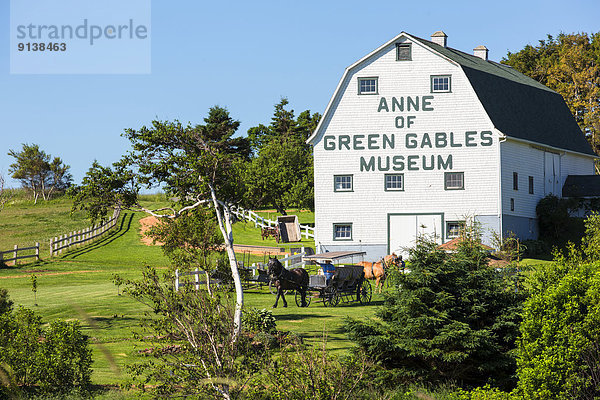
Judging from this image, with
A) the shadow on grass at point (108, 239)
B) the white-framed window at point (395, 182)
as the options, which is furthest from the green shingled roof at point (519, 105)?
the shadow on grass at point (108, 239)

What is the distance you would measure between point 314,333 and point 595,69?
5334 cm

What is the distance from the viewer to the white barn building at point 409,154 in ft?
137

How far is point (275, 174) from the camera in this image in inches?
2530

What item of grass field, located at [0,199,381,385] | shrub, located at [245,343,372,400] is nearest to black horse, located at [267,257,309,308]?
grass field, located at [0,199,381,385]

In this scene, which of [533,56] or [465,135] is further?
[533,56]

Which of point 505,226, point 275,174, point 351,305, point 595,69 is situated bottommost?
point 351,305

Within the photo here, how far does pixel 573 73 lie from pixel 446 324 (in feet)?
177

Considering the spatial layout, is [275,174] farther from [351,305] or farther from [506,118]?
[351,305]

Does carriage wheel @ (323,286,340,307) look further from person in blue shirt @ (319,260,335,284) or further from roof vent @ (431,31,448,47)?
roof vent @ (431,31,448,47)

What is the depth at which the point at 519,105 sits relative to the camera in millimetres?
46750

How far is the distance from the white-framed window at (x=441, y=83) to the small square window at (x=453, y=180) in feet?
15.1

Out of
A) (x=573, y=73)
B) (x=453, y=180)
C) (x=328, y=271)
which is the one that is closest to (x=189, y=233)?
(x=328, y=271)

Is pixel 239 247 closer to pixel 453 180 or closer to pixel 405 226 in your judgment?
pixel 405 226

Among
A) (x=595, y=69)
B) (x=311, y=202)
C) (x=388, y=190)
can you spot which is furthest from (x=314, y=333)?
(x=595, y=69)
